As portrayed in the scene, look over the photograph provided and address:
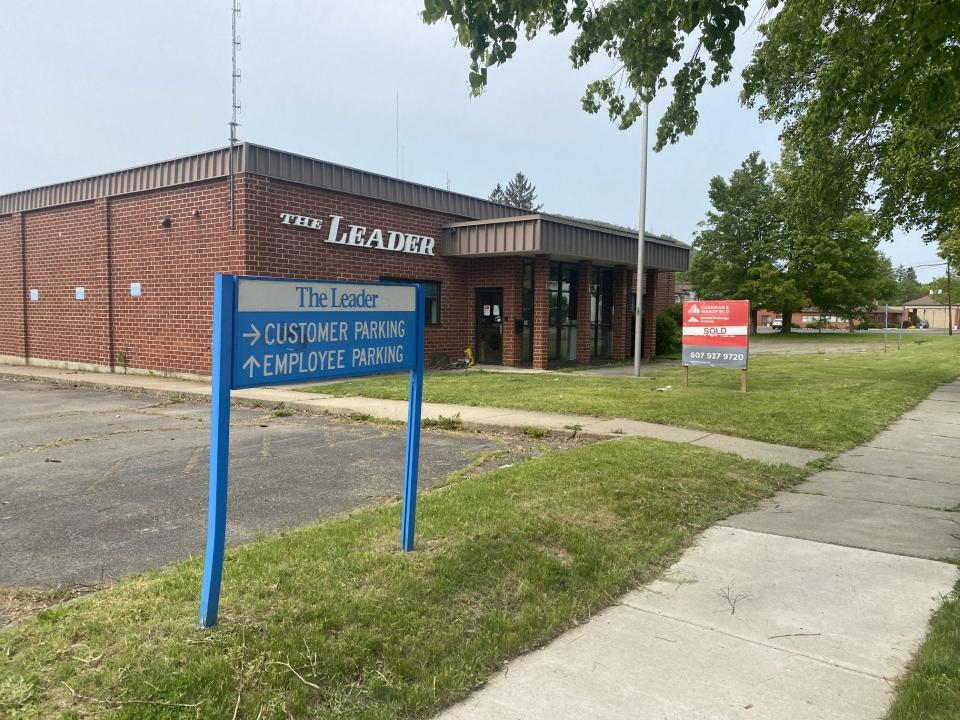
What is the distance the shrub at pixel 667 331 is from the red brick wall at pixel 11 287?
19741 mm

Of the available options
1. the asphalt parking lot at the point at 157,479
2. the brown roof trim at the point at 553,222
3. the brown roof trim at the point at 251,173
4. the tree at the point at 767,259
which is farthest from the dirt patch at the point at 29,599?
the tree at the point at 767,259

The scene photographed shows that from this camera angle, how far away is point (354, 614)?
3186mm

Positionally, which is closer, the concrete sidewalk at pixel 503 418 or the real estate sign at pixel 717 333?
the concrete sidewalk at pixel 503 418

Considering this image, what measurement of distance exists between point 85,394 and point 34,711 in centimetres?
1240

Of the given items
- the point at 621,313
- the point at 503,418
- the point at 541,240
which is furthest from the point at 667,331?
the point at 503,418

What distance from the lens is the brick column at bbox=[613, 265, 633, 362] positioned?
2089 cm

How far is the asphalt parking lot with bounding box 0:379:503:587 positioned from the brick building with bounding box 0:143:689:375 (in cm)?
507

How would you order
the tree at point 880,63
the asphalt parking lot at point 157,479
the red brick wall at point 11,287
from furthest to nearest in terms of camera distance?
the red brick wall at point 11,287, the tree at point 880,63, the asphalt parking lot at point 157,479

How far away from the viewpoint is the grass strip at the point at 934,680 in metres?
2.64

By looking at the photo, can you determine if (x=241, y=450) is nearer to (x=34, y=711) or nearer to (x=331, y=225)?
(x=34, y=711)

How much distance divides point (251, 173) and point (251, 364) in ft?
38.4

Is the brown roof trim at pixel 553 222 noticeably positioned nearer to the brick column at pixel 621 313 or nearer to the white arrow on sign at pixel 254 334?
the brick column at pixel 621 313

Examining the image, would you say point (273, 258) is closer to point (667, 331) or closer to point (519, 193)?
point (667, 331)

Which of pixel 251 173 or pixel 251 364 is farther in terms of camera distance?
pixel 251 173
